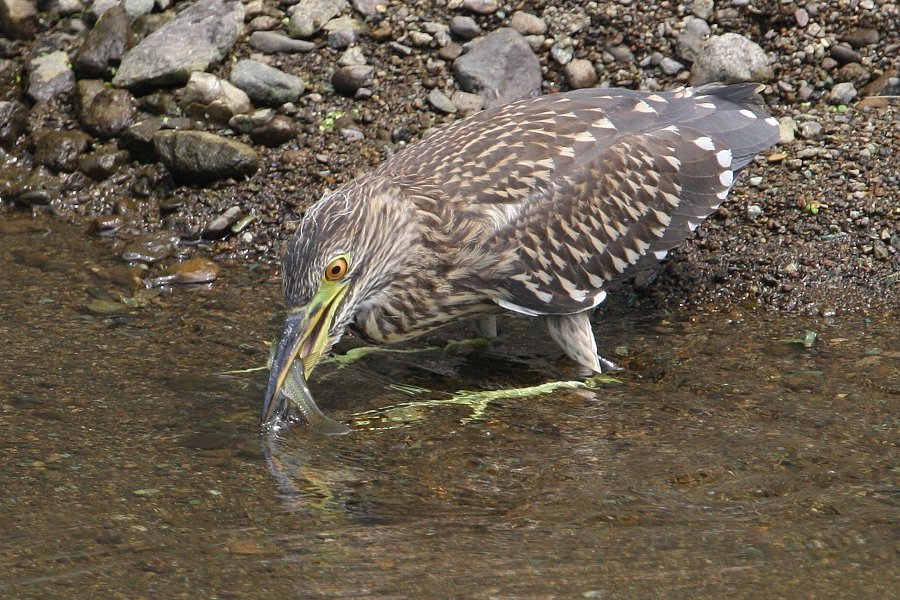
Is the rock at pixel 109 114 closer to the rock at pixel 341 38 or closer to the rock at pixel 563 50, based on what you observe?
the rock at pixel 341 38

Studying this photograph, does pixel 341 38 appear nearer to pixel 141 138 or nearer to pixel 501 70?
pixel 501 70

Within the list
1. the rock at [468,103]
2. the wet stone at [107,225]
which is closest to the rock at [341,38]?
the rock at [468,103]

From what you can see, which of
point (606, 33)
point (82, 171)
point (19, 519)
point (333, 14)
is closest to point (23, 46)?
point (82, 171)

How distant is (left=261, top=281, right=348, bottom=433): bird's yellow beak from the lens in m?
4.67

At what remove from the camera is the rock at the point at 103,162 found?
7.13 metres

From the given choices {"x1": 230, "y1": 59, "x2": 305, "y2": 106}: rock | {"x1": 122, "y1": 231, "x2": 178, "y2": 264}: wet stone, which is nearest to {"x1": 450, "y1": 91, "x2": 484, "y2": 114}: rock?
{"x1": 230, "y1": 59, "x2": 305, "y2": 106}: rock

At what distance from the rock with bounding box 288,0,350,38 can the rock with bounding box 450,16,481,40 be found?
0.75 m

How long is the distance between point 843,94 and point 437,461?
3834 mm

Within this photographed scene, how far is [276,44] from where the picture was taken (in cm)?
748

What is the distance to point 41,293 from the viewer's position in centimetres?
614

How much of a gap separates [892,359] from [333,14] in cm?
415

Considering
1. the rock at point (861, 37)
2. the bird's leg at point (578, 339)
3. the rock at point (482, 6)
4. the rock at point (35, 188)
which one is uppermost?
the rock at point (482, 6)

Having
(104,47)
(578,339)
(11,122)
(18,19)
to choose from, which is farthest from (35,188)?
(578,339)

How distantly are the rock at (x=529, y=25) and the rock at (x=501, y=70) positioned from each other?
0.13 metres
